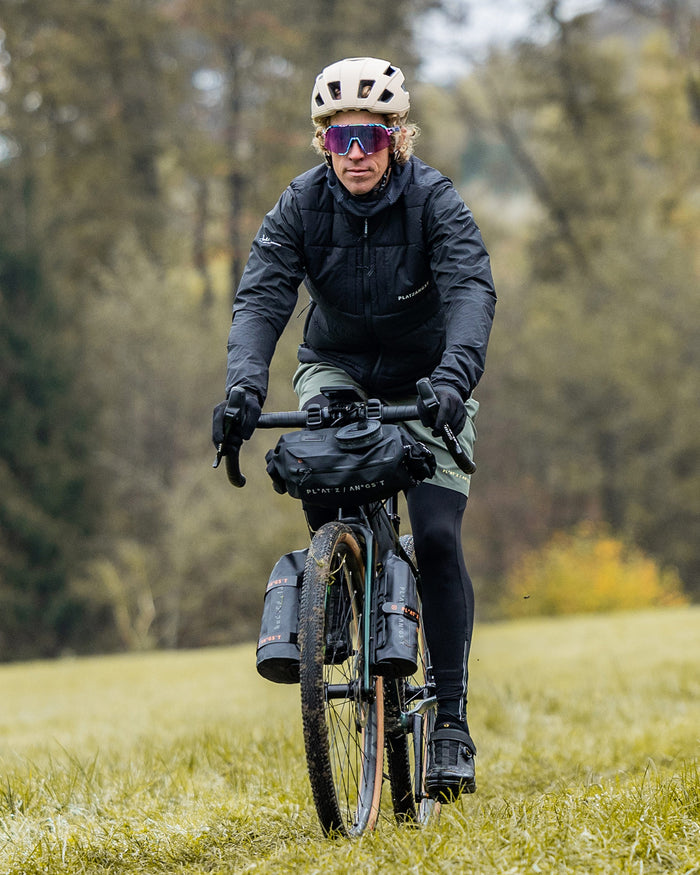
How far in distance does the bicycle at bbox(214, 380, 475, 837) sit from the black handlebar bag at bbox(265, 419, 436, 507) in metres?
0.03

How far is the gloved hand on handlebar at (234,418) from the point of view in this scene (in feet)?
11.3

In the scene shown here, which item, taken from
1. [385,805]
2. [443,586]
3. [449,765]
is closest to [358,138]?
[443,586]

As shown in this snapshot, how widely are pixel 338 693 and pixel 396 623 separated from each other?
273 millimetres

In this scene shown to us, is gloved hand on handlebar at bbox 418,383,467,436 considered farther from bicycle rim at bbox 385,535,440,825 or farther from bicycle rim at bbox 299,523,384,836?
bicycle rim at bbox 385,535,440,825

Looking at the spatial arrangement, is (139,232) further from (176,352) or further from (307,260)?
(307,260)

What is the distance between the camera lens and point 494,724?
24.8 feet

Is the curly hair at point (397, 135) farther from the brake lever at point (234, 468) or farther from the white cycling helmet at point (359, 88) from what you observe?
the brake lever at point (234, 468)

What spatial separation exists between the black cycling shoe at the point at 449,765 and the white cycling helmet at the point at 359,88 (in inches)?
81.1

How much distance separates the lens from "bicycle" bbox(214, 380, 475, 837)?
326cm

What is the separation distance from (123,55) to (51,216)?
4.57 metres

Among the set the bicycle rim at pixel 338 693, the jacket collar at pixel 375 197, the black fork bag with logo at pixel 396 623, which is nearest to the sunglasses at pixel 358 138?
the jacket collar at pixel 375 197

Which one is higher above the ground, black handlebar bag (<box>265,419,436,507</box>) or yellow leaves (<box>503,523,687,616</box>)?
black handlebar bag (<box>265,419,436,507</box>)

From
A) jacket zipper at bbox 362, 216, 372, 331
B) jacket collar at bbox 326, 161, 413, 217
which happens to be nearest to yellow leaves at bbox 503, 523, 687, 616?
jacket zipper at bbox 362, 216, 372, 331

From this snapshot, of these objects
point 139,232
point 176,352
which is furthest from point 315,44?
point 176,352
